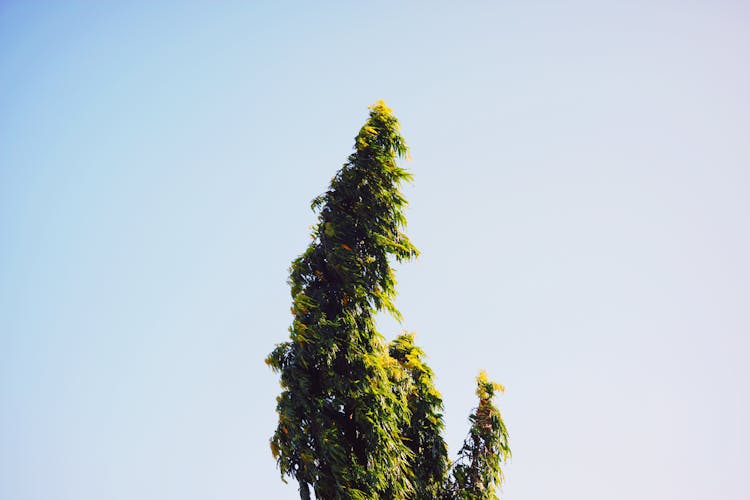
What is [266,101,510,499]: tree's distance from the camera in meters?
14.1

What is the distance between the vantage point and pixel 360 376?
15.0 metres

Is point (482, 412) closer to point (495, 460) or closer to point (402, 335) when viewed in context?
point (495, 460)

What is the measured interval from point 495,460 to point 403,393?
344 centimetres

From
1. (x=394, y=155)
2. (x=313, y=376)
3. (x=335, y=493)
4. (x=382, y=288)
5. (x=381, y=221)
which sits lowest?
(x=335, y=493)

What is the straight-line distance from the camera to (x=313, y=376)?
48.5ft

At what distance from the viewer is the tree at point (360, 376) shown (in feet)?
46.3

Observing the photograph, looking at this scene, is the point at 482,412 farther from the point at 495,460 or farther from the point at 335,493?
the point at 335,493

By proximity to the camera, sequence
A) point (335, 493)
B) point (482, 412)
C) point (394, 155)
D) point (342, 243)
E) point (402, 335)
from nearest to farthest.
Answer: point (335, 493) < point (342, 243) < point (394, 155) < point (482, 412) < point (402, 335)

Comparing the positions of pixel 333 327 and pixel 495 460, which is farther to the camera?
pixel 495 460

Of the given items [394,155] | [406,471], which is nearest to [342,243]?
[394,155]

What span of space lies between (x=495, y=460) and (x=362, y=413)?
205 inches

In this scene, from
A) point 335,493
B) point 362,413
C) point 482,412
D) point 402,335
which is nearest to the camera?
point 335,493

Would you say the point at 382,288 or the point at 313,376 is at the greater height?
the point at 382,288

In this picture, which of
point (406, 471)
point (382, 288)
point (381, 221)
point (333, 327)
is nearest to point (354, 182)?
point (381, 221)
